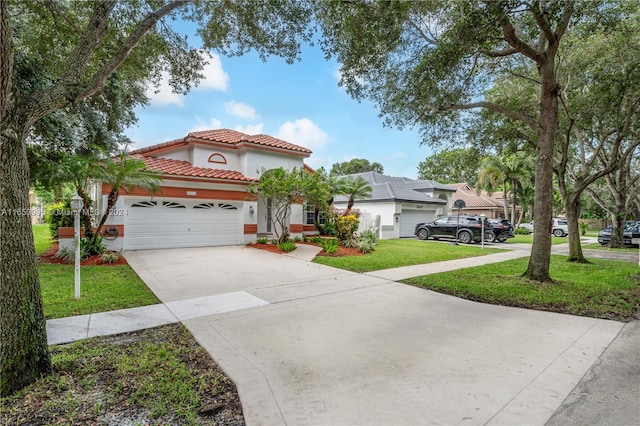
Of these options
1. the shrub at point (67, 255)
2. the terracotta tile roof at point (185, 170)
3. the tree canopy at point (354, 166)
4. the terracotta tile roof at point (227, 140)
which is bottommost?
the shrub at point (67, 255)

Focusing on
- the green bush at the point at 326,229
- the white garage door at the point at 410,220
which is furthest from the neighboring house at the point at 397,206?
the green bush at the point at 326,229

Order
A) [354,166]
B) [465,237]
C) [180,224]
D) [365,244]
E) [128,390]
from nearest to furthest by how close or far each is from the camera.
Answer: [128,390], [180,224], [365,244], [465,237], [354,166]

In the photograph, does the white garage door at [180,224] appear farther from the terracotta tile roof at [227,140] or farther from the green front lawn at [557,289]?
the green front lawn at [557,289]

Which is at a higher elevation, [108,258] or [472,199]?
[472,199]

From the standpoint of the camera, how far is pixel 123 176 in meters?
Answer: 9.92

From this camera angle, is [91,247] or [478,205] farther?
[478,205]

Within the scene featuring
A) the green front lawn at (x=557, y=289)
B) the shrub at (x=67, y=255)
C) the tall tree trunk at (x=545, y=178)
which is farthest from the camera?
the shrub at (x=67, y=255)

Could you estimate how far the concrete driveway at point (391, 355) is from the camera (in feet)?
9.13

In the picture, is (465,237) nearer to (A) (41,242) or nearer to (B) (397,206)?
(B) (397,206)

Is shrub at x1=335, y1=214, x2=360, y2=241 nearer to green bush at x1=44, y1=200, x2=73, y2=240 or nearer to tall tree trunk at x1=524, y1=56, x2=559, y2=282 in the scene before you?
tall tree trunk at x1=524, y1=56, x2=559, y2=282

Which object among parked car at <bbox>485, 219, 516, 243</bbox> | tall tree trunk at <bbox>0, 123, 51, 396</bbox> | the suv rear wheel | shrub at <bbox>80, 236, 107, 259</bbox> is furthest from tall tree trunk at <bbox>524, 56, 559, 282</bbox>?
shrub at <bbox>80, 236, 107, 259</bbox>

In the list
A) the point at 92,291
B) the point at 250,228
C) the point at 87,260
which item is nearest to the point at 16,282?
the point at 92,291

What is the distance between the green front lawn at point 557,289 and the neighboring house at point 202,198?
A: 30.1 feet

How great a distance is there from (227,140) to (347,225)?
24.5ft
